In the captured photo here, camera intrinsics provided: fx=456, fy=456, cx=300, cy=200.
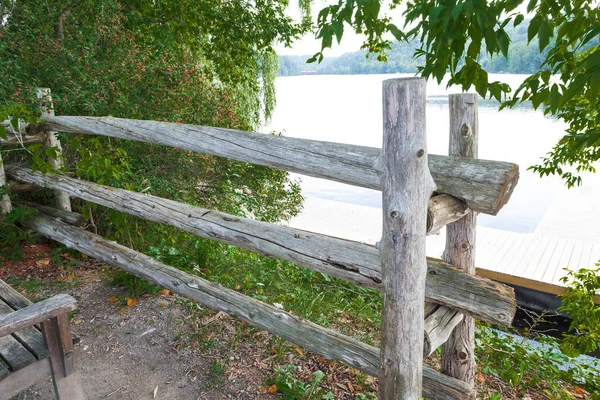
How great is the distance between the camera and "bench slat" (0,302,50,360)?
6.28 feet

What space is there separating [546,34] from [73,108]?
12.6 feet

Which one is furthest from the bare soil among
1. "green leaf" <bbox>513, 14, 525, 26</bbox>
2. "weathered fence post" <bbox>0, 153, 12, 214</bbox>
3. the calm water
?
"green leaf" <bbox>513, 14, 525, 26</bbox>

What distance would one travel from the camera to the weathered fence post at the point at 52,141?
366 cm

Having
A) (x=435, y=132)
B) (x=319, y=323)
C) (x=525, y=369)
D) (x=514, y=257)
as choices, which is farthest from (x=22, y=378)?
(x=435, y=132)

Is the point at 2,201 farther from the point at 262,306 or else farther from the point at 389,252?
the point at 389,252

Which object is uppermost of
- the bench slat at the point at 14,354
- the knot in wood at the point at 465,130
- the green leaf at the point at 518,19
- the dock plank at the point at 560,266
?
the green leaf at the point at 518,19

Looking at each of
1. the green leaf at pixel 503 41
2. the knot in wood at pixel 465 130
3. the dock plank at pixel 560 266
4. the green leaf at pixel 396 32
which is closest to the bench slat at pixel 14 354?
the knot in wood at pixel 465 130

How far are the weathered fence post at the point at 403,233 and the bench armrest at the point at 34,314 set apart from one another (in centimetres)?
126

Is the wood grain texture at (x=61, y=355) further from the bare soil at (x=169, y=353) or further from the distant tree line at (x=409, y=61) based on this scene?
the distant tree line at (x=409, y=61)

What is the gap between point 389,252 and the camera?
67.8 inches

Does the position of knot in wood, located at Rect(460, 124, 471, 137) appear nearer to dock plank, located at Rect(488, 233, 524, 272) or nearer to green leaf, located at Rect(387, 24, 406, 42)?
green leaf, located at Rect(387, 24, 406, 42)

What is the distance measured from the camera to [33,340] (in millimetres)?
1985

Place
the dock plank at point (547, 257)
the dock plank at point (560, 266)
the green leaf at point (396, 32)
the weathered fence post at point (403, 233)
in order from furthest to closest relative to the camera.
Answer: the dock plank at point (547, 257)
the dock plank at point (560, 266)
the green leaf at point (396, 32)
the weathered fence post at point (403, 233)

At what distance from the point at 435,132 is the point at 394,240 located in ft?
92.7
